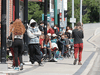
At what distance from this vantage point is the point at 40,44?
59.9 ft

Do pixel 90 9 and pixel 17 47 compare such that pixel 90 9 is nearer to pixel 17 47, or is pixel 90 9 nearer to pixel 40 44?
pixel 40 44

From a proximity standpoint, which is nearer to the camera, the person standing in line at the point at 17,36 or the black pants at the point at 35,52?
the person standing in line at the point at 17,36

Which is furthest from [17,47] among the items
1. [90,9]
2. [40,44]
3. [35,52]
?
[90,9]

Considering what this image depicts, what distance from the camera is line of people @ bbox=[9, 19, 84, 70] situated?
45.1 feet

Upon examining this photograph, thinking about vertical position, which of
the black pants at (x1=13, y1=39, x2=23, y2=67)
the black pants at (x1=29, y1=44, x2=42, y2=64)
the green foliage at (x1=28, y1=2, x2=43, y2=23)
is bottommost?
the black pants at (x1=29, y1=44, x2=42, y2=64)

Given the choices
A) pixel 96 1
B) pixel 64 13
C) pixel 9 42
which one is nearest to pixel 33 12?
pixel 96 1

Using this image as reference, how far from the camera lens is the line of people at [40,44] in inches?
541

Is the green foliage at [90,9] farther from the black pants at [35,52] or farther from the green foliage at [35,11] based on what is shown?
the black pants at [35,52]

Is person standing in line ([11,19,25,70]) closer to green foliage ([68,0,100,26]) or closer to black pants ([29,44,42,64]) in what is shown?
black pants ([29,44,42,64])

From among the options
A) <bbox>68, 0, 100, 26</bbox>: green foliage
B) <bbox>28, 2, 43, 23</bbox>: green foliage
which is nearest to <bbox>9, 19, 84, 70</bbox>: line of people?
<bbox>28, 2, 43, 23</bbox>: green foliage

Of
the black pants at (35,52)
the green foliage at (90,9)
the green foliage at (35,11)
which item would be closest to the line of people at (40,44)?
the black pants at (35,52)

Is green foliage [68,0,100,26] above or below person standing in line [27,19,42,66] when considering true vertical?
above

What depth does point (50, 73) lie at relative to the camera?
43.0 feet

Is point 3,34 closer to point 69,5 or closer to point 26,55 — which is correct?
point 26,55
